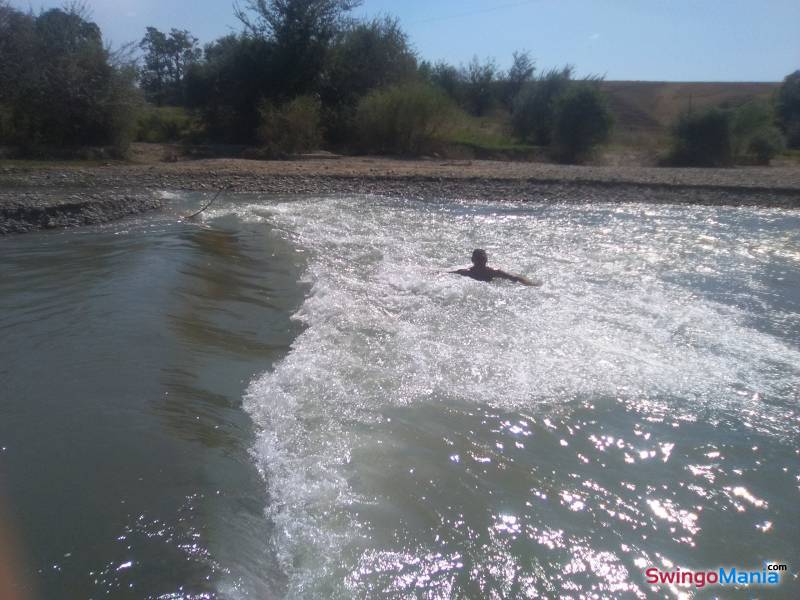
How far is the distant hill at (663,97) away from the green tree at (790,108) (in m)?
5.08

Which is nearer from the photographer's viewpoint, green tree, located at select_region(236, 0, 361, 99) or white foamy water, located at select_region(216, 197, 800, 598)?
white foamy water, located at select_region(216, 197, 800, 598)

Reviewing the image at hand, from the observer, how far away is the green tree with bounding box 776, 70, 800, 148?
33312mm

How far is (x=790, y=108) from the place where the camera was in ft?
116

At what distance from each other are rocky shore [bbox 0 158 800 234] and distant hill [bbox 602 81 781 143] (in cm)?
2544

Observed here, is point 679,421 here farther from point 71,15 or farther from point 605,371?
point 71,15

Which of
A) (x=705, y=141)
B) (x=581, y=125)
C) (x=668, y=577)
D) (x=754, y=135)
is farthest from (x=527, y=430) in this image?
(x=754, y=135)

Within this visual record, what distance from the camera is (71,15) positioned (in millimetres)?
23562

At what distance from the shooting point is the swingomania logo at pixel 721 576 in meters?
3.28

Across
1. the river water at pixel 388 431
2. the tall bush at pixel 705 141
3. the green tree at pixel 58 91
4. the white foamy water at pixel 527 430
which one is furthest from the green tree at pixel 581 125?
the river water at pixel 388 431

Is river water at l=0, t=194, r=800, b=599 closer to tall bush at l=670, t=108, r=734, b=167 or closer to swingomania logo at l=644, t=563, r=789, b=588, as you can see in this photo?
swingomania logo at l=644, t=563, r=789, b=588

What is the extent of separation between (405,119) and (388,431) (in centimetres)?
2246

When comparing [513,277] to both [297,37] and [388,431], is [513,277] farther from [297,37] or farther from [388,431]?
[297,37]

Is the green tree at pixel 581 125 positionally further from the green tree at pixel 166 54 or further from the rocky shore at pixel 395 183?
the green tree at pixel 166 54

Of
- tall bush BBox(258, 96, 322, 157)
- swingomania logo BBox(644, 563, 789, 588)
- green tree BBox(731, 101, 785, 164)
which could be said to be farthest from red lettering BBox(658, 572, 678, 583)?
green tree BBox(731, 101, 785, 164)
